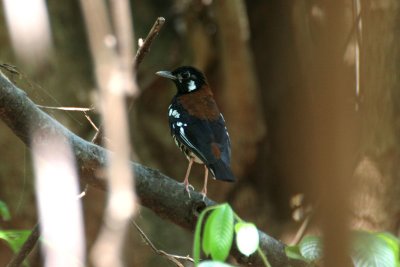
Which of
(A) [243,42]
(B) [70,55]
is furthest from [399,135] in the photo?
(B) [70,55]

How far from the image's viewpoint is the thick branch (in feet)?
8.94

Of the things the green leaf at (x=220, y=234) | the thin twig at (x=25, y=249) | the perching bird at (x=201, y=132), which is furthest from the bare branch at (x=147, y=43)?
the green leaf at (x=220, y=234)

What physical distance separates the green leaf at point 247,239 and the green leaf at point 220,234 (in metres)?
0.05

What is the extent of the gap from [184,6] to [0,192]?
230 centimetres

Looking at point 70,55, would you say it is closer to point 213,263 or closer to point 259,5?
point 259,5

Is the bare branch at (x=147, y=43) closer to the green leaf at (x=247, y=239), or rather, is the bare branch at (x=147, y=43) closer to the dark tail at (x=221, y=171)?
the dark tail at (x=221, y=171)

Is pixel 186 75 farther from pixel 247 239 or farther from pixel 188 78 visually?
pixel 247 239

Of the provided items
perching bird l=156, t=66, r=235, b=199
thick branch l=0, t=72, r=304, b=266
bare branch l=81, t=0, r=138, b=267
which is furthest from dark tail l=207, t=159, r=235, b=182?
bare branch l=81, t=0, r=138, b=267

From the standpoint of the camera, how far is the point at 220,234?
195 cm

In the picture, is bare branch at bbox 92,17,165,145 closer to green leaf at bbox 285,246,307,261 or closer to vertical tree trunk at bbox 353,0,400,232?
green leaf at bbox 285,246,307,261

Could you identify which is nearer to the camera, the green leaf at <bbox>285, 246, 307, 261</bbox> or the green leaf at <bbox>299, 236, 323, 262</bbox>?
the green leaf at <bbox>299, 236, 323, 262</bbox>

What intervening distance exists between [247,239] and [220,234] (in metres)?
0.10

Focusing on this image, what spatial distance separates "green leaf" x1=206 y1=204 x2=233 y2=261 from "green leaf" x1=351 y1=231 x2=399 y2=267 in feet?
1.13

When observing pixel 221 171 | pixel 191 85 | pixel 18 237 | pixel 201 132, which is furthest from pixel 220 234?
pixel 191 85
